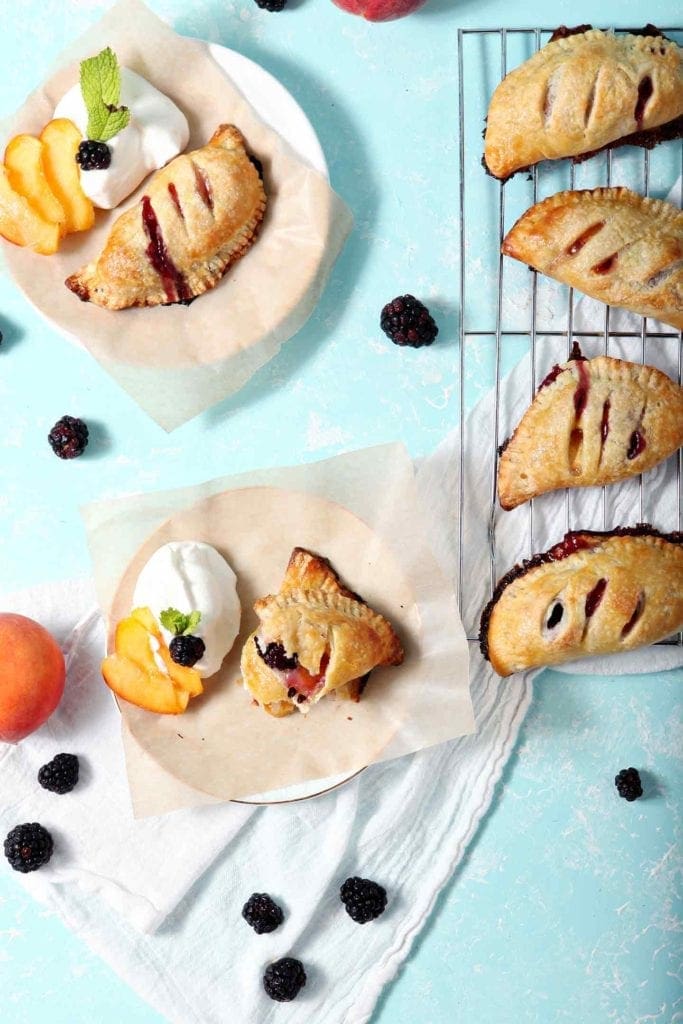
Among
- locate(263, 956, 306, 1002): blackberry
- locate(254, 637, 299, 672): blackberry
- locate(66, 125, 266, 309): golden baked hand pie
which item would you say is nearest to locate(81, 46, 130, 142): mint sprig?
locate(66, 125, 266, 309): golden baked hand pie

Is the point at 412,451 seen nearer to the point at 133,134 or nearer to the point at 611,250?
the point at 611,250

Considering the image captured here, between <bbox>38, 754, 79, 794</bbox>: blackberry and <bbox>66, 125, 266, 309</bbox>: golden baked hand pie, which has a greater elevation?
<bbox>66, 125, 266, 309</bbox>: golden baked hand pie

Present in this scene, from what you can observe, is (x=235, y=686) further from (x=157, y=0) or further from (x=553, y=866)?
(x=157, y=0)

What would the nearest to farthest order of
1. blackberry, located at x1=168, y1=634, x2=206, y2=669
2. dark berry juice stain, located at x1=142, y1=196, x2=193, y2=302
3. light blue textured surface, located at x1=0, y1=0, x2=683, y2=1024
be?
blackberry, located at x1=168, y1=634, x2=206, y2=669 → dark berry juice stain, located at x1=142, y1=196, x2=193, y2=302 → light blue textured surface, located at x1=0, y1=0, x2=683, y2=1024

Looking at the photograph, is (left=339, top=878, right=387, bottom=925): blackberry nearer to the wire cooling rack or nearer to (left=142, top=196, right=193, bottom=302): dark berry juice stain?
the wire cooling rack

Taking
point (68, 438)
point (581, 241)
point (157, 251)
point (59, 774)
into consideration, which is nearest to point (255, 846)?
point (59, 774)

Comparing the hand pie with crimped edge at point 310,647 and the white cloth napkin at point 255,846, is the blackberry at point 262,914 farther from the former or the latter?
the hand pie with crimped edge at point 310,647
